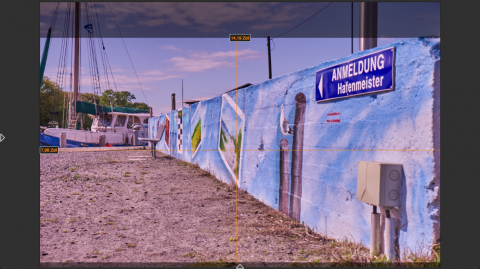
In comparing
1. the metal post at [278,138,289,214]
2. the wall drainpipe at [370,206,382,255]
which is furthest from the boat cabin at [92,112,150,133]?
the wall drainpipe at [370,206,382,255]

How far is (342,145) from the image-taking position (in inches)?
143

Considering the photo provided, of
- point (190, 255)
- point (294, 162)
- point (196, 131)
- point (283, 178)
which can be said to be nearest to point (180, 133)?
point (196, 131)

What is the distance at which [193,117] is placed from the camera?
11383 mm

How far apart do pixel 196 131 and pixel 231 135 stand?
3.80 m

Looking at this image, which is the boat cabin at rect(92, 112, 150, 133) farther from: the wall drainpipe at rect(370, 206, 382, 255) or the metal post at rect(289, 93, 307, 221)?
the wall drainpipe at rect(370, 206, 382, 255)

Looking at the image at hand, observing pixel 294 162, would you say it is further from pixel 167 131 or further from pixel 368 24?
pixel 167 131

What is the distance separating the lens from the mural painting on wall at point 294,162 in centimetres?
449

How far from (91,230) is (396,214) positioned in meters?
3.57

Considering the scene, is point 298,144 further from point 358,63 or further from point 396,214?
point 396,214

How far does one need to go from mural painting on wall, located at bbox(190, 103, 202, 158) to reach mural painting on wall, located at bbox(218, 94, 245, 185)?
2.37 m

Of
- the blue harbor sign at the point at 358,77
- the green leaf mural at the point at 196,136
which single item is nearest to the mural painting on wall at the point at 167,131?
the green leaf mural at the point at 196,136

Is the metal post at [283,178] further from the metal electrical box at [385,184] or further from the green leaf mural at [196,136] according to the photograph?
the green leaf mural at [196,136]

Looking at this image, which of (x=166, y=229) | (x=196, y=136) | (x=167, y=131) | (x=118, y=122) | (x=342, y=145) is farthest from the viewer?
(x=118, y=122)

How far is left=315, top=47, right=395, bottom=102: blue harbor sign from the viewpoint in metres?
3.05
